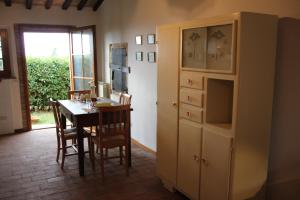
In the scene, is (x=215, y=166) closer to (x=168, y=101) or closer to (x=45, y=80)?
(x=168, y=101)

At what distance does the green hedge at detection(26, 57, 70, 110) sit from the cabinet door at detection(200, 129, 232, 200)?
612cm

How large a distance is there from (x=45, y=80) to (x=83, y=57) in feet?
7.73

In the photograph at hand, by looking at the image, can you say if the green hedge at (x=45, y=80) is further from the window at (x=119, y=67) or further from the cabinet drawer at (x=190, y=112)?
the cabinet drawer at (x=190, y=112)

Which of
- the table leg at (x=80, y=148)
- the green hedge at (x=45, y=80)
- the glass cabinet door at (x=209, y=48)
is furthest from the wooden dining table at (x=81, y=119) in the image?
the green hedge at (x=45, y=80)

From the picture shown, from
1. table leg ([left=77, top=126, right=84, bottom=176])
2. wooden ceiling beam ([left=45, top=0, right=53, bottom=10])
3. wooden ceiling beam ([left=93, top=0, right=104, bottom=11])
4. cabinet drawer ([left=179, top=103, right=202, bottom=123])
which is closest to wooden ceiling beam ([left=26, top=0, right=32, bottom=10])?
wooden ceiling beam ([left=45, top=0, right=53, bottom=10])

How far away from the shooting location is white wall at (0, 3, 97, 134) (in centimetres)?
530

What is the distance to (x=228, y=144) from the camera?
2256mm

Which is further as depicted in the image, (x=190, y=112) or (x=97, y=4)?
(x=97, y=4)

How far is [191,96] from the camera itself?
265cm

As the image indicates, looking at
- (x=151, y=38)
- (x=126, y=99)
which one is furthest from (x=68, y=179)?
(x=151, y=38)

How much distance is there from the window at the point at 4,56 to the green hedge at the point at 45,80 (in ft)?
6.57

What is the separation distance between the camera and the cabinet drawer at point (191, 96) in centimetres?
255

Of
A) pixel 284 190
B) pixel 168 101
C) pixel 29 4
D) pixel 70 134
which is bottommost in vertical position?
pixel 284 190

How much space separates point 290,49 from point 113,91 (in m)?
3.75
